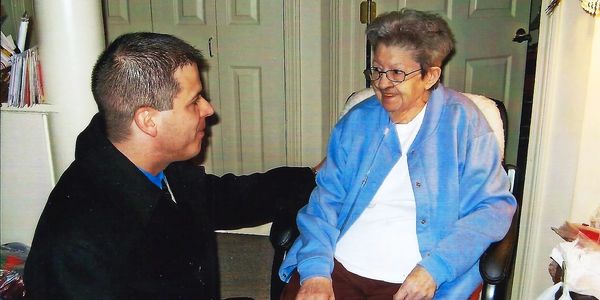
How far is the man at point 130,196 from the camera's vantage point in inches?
45.0

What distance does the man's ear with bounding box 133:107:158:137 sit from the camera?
1.26m

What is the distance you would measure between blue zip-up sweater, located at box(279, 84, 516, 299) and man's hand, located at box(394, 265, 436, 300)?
22 millimetres

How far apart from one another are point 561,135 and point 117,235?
1.47 metres

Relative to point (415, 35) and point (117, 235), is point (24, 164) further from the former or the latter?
point (415, 35)

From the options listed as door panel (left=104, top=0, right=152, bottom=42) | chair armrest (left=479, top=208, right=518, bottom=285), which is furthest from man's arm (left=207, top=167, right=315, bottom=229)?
door panel (left=104, top=0, right=152, bottom=42)

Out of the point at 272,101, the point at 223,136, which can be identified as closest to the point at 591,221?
the point at 272,101

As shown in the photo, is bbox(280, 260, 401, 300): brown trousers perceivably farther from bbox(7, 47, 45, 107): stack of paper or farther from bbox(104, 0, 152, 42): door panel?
bbox(104, 0, 152, 42): door panel

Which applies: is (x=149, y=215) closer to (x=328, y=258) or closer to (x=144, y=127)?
(x=144, y=127)

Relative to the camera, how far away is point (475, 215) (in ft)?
5.14

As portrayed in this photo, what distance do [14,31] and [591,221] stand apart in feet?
9.37

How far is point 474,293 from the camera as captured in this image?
1640mm

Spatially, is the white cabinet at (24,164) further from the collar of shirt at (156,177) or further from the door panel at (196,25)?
the door panel at (196,25)


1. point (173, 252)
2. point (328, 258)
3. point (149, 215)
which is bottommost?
point (328, 258)

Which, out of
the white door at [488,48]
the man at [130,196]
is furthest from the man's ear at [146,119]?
the white door at [488,48]
